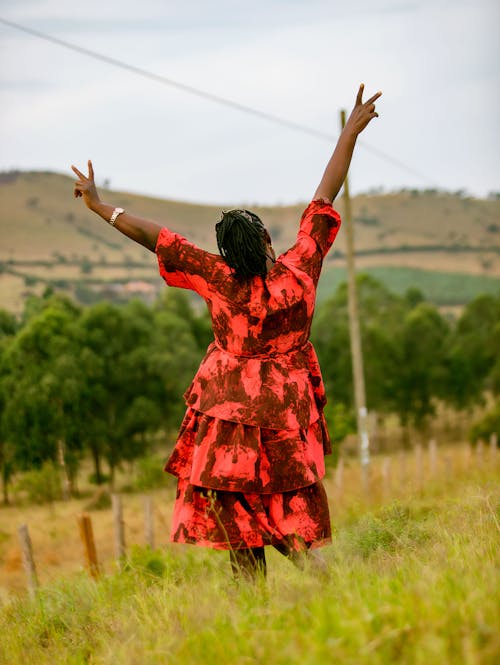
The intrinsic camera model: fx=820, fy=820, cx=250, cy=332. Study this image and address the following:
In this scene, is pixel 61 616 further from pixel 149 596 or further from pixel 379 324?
pixel 379 324

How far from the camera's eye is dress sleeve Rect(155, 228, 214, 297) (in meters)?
3.50

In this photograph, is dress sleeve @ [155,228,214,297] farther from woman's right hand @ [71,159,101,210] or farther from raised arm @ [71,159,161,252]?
woman's right hand @ [71,159,101,210]

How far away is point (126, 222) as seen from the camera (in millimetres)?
3574

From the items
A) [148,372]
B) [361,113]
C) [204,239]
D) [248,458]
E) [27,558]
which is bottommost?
[148,372]

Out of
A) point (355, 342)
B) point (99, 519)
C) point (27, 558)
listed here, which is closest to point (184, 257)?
point (27, 558)

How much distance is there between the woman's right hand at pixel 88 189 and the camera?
3687 millimetres

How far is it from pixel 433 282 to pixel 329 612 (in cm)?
12972

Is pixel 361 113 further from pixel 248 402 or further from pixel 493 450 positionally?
pixel 493 450

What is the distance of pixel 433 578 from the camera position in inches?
103

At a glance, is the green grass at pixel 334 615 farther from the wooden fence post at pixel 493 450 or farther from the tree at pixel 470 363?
the tree at pixel 470 363

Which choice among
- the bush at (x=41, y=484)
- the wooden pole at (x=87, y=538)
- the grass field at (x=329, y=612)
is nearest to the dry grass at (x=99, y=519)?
the bush at (x=41, y=484)

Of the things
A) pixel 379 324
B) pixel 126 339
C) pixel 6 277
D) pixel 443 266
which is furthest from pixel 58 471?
pixel 443 266

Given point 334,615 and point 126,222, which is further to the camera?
point 126,222

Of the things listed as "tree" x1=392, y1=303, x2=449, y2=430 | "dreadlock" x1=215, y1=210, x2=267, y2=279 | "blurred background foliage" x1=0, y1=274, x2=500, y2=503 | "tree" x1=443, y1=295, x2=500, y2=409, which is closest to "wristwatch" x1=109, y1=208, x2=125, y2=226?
"dreadlock" x1=215, y1=210, x2=267, y2=279
